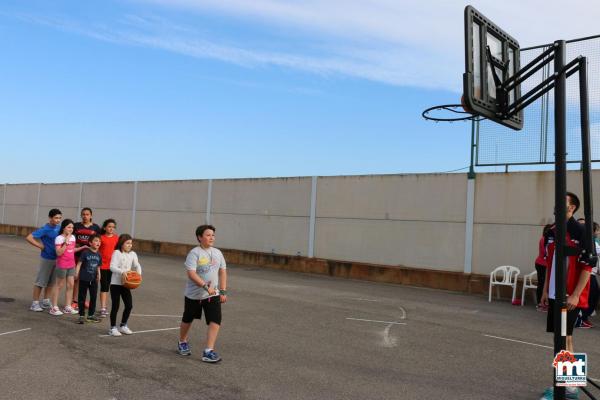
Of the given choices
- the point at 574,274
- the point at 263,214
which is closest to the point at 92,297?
the point at 574,274

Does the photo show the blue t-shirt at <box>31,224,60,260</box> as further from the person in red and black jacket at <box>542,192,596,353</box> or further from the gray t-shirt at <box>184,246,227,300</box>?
→ the person in red and black jacket at <box>542,192,596,353</box>

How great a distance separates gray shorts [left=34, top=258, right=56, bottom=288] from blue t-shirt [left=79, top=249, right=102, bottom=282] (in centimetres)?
78

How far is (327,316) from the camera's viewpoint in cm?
995

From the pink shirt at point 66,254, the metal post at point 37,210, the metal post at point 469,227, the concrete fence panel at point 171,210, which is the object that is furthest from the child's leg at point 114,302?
the metal post at point 37,210

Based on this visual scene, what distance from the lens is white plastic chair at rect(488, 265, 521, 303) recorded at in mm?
13266

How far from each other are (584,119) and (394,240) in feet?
39.8

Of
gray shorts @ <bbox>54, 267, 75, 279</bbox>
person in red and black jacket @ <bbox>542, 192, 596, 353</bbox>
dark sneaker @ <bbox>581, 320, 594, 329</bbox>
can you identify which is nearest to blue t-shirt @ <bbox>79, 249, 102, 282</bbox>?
gray shorts @ <bbox>54, 267, 75, 279</bbox>

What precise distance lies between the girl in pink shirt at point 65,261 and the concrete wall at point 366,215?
10094 mm

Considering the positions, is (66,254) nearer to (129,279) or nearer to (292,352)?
(129,279)

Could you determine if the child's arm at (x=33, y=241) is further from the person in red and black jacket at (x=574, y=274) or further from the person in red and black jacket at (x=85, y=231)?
the person in red and black jacket at (x=574, y=274)

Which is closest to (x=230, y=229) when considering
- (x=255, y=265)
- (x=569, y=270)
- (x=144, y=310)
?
(x=255, y=265)

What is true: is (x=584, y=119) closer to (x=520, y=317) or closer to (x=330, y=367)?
(x=330, y=367)

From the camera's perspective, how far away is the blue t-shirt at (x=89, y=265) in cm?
864

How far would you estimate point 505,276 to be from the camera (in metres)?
13.8
